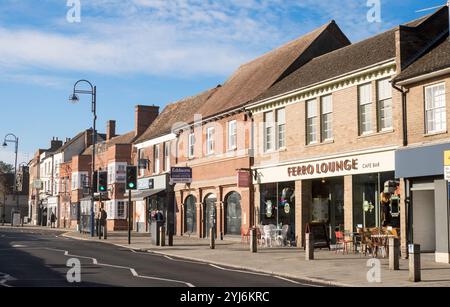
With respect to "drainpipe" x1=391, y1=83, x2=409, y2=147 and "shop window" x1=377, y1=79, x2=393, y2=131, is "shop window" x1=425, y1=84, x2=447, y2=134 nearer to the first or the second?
"drainpipe" x1=391, y1=83, x2=409, y2=147

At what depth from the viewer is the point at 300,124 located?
2781 centimetres

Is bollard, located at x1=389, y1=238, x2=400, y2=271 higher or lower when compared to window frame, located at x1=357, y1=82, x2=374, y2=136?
lower

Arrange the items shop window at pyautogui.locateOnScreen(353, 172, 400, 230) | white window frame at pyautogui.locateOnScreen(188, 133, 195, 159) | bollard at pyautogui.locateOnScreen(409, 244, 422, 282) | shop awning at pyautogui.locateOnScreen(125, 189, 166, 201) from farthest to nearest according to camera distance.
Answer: shop awning at pyautogui.locateOnScreen(125, 189, 166, 201), white window frame at pyautogui.locateOnScreen(188, 133, 195, 159), shop window at pyautogui.locateOnScreen(353, 172, 400, 230), bollard at pyautogui.locateOnScreen(409, 244, 422, 282)

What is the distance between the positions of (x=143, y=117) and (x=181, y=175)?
626 inches

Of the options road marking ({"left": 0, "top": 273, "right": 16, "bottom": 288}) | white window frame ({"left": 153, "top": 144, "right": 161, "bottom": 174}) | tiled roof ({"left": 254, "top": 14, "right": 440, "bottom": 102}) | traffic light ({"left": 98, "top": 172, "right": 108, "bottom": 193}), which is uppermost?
tiled roof ({"left": 254, "top": 14, "right": 440, "bottom": 102})

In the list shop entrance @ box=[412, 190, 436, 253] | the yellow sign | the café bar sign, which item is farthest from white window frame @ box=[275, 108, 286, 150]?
the yellow sign

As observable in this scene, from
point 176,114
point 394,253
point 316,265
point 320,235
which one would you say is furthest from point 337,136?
point 176,114

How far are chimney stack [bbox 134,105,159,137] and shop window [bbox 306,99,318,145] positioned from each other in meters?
25.4

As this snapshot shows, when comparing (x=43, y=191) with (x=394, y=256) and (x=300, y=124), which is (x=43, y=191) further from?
(x=394, y=256)

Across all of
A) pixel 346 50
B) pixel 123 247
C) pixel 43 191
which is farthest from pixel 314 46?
pixel 43 191

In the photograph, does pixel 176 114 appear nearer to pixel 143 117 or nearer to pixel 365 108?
pixel 143 117

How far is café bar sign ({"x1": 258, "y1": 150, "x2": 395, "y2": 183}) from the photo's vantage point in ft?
75.3

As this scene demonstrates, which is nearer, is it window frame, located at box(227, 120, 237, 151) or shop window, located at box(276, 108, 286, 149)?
shop window, located at box(276, 108, 286, 149)

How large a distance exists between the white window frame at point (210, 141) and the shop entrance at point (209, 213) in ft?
8.43
